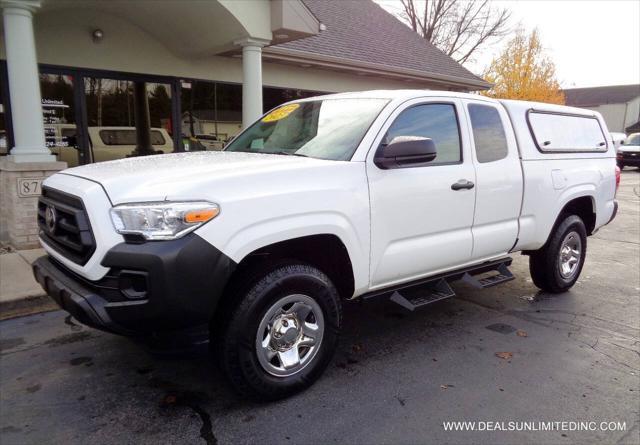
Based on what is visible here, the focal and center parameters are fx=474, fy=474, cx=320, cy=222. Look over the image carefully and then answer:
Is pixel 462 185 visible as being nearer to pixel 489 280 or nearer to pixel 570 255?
pixel 489 280

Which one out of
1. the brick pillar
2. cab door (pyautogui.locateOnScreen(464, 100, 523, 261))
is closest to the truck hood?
cab door (pyautogui.locateOnScreen(464, 100, 523, 261))

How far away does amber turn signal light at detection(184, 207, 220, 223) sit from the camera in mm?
2527

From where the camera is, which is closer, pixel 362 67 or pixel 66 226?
pixel 66 226

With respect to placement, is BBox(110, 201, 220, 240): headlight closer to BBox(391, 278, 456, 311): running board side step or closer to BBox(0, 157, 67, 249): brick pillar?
BBox(391, 278, 456, 311): running board side step

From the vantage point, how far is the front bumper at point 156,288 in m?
2.45

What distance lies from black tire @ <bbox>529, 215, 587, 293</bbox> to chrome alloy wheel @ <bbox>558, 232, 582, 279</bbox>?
1 centimetres

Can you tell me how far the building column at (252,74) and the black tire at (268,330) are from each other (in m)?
5.97

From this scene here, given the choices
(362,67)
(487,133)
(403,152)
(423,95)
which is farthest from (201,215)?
(362,67)

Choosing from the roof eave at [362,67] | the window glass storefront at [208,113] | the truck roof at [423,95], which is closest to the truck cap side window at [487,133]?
the truck roof at [423,95]

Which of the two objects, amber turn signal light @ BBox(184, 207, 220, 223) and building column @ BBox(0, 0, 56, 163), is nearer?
amber turn signal light @ BBox(184, 207, 220, 223)

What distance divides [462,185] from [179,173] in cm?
220

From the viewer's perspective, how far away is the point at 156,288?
96.3 inches

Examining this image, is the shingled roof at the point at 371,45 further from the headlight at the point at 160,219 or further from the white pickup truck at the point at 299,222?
the headlight at the point at 160,219

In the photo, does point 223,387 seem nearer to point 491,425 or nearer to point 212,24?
point 491,425
